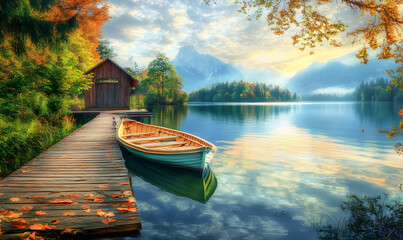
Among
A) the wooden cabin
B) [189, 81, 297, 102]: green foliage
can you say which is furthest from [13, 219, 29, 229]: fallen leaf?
[189, 81, 297, 102]: green foliage

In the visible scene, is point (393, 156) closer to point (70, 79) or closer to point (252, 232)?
point (252, 232)

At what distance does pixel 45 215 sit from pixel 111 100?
70.5 feet

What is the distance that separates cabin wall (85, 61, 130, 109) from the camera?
75.6ft

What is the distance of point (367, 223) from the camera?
499 cm

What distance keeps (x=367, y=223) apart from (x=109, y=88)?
75.0 ft

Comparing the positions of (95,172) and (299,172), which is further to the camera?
(299,172)

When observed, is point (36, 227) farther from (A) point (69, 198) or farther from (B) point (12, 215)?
(A) point (69, 198)

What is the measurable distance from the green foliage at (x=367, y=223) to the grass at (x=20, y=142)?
9.09 meters

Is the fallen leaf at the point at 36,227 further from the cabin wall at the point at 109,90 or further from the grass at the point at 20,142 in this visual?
the cabin wall at the point at 109,90

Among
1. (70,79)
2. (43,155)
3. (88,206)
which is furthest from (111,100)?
(88,206)

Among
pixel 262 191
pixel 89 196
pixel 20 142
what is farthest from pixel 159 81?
pixel 89 196

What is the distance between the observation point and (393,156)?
11477 millimetres

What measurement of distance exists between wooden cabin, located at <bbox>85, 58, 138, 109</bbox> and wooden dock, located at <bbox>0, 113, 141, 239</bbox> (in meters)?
17.5

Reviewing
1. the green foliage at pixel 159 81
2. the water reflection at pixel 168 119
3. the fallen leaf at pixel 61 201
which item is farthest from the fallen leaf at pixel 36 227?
the green foliage at pixel 159 81
